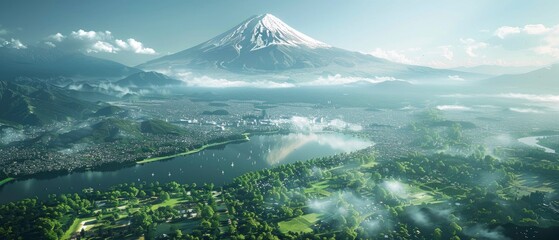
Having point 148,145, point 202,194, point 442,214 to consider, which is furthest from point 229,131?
point 442,214

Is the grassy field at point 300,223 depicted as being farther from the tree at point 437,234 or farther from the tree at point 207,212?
the tree at point 437,234

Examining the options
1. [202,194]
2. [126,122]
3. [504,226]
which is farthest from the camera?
[126,122]

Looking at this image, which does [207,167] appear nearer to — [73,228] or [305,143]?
[73,228]

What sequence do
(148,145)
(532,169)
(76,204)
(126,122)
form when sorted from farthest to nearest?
1. (126,122)
2. (148,145)
3. (532,169)
4. (76,204)

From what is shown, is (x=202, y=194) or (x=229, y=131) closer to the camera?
(x=202, y=194)

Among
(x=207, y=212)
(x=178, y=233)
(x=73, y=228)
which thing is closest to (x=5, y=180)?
(x=73, y=228)

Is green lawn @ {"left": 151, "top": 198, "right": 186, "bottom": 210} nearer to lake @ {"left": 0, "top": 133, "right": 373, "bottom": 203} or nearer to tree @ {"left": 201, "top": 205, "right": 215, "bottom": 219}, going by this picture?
tree @ {"left": 201, "top": 205, "right": 215, "bottom": 219}

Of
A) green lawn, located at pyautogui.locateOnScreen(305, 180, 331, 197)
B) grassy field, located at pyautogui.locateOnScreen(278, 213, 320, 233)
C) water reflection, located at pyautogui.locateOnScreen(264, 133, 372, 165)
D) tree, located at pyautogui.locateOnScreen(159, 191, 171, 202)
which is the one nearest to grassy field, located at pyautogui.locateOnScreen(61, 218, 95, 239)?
tree, located at pyautogui.locateOnScreen(159, 191, 171, 202)

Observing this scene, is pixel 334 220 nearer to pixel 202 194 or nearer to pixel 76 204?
pixel 202 194
